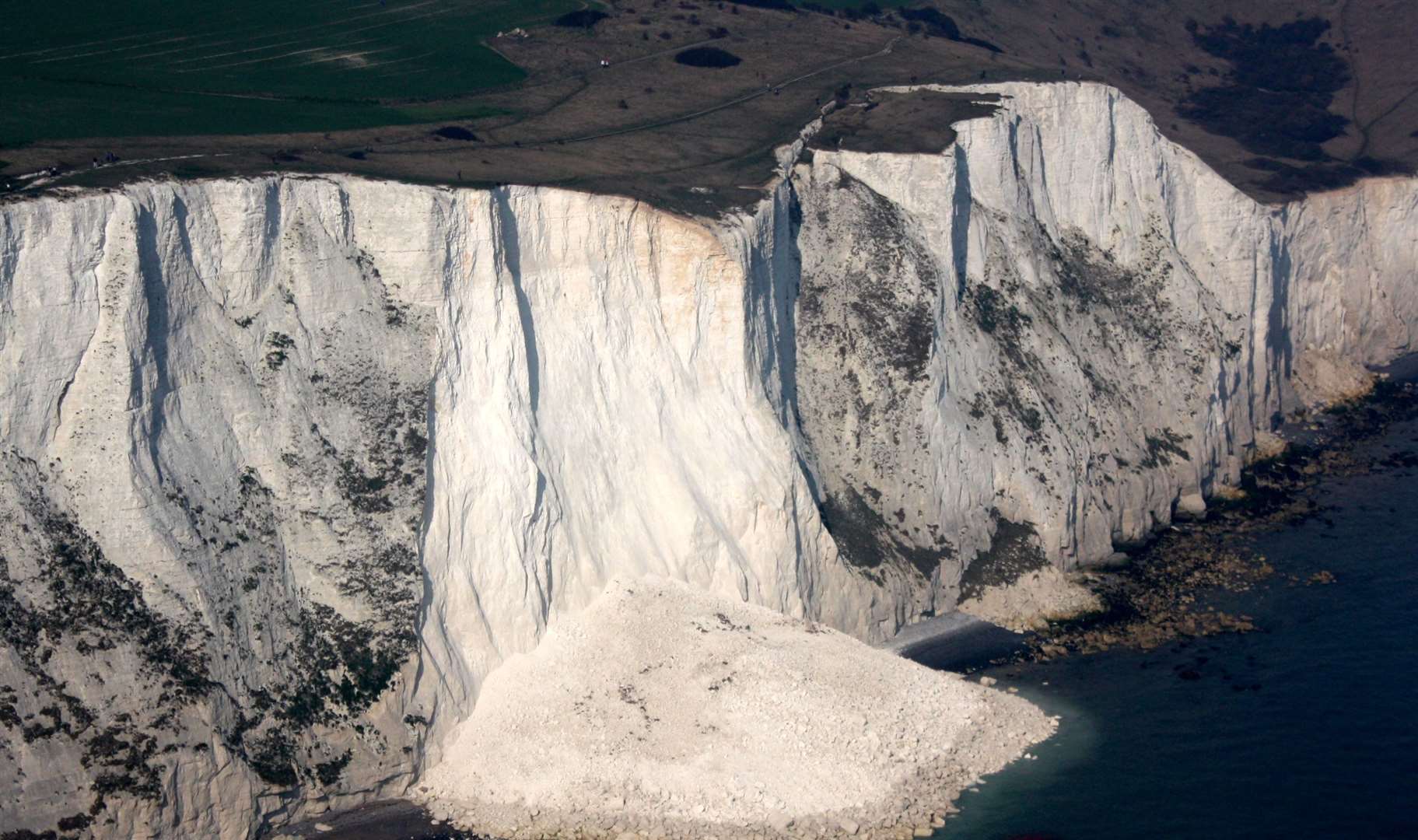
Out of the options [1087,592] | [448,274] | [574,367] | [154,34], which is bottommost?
[1087,592]

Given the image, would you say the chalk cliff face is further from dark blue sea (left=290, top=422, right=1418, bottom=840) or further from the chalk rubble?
dark blue sea (left=290, top=422, right=1418, bottom=840)

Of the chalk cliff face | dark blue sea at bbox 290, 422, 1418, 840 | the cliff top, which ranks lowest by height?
dark blue sea at bbox 290, 422, 1418, 840

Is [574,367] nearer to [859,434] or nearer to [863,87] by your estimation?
[859,434]

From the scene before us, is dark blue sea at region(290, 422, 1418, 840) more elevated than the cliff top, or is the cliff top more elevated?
the cliff top

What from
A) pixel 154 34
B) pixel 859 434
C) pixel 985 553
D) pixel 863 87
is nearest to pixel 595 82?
pixel 863 87

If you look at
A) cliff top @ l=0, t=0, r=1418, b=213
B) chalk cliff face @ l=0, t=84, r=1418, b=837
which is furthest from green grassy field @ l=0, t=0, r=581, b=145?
chalk cliff face @ l=0, t=84, r=1418, b=837

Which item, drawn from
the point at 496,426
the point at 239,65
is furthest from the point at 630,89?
the point at 496,426
